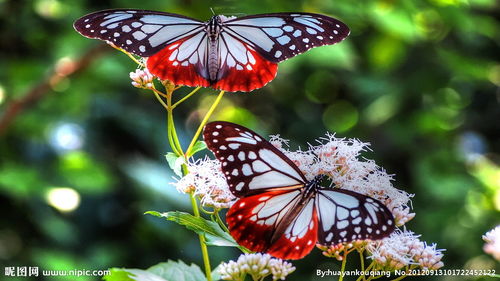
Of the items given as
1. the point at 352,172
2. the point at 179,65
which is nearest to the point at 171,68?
the point at 179,65

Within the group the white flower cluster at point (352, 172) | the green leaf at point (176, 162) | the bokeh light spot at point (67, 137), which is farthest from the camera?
the bokeh light spot at point (67, 137)

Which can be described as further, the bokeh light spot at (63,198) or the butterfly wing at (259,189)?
the bokeh light spot at (63,198)

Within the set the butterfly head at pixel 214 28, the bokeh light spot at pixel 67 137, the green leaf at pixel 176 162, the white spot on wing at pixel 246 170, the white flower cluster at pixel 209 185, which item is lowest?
the white spot on wing at pixel 246 170

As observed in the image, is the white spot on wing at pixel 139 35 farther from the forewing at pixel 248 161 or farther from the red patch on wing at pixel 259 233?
the red patch on wing at pixel 259 233

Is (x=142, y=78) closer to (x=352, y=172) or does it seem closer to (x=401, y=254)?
(x=352, y=172)

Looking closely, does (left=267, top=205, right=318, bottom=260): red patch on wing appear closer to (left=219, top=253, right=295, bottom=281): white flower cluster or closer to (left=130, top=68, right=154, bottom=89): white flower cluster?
(left=219, top=253, right=295, bottom=281): white flower cluster

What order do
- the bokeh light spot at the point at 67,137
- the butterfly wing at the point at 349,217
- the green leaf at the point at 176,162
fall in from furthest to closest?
the bokeh light spot at the point at 67,137 < the green leaf at the point at 176,162 < the butterfly wing at the point at 349,217

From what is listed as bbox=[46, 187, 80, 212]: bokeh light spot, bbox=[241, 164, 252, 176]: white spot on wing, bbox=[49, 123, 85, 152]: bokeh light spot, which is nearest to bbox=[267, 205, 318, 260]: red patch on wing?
bbox=[241, 164, 252, 176]: white spot on wing

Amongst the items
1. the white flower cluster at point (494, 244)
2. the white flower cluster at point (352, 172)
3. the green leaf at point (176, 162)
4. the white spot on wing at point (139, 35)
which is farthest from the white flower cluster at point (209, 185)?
the white flower cluster at point (494, 244)
